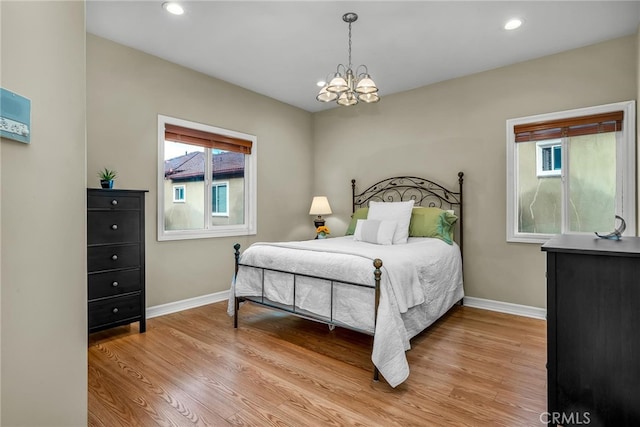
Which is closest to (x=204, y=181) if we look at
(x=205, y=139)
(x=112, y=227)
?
A: (x=205, y=139)

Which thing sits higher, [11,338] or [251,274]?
[11,338]

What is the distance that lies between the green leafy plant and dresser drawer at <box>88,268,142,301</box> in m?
0.79

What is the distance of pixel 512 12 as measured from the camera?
2607 millimetres

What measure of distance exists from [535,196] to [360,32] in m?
2.47

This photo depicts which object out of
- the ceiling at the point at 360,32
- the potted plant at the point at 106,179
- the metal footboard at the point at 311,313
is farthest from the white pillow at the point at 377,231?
the potted plant at the point at 106,179

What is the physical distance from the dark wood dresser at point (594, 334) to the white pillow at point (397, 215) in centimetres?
190

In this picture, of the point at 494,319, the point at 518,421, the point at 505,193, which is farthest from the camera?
the point at 505,193

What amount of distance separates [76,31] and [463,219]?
3742 mm

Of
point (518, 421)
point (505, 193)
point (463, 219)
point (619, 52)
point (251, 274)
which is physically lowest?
point (518, 421)

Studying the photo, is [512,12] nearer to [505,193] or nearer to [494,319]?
[505,193]

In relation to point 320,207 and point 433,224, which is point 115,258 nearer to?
point 320,207

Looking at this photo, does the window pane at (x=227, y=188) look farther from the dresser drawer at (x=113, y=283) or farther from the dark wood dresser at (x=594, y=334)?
the dark wood dresser at (x=594, y=334)

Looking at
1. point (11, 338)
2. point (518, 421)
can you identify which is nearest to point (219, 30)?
point (11, 338)

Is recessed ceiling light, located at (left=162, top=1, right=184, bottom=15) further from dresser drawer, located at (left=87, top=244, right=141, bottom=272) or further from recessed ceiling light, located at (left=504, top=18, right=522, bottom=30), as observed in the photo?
recessed ceiling light, located at (left=504, top=18, right=522, bottom=30)
